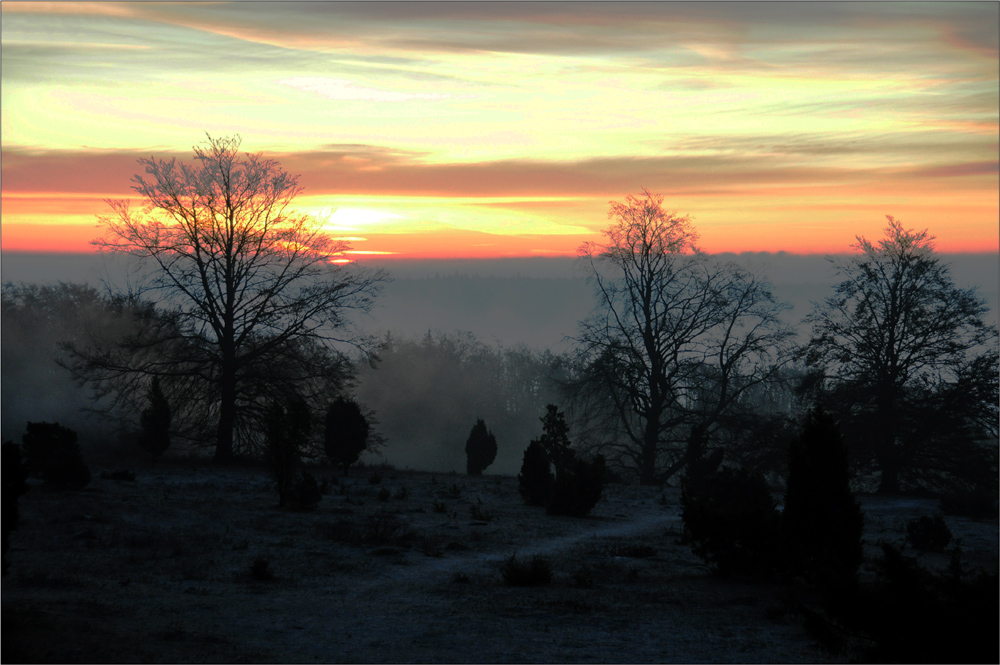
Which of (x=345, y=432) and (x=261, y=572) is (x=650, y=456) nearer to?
(x=345, y=432)

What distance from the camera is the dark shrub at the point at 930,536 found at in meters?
15.5

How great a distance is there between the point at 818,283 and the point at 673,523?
111 m

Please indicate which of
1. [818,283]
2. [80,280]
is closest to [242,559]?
[80,280]

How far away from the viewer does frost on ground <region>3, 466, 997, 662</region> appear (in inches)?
324

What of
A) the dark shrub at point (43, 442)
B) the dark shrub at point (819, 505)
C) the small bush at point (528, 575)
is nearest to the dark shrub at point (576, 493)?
the dark shrub at point (819, 505)

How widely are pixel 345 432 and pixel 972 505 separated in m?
18.5

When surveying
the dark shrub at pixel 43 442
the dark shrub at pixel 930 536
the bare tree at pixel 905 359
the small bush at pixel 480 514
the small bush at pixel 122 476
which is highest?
the bare tree at pixel 905 359

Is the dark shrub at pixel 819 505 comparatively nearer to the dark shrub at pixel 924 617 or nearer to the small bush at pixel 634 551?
the small bush at pixel 634 551

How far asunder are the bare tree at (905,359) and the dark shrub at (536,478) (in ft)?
40.2

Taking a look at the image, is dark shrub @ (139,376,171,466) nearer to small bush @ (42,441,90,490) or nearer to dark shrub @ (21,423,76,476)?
dark shrub @ (21,423,76,476)

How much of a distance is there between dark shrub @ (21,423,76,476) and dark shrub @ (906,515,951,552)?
1867 centimetres

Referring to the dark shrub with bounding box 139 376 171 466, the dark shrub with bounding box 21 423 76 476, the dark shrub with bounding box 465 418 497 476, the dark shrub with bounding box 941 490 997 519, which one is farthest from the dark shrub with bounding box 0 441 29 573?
the dark shrub with bounding box 465 418 497 476

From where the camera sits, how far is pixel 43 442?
1731 cm

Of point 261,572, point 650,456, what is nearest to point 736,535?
point 261,572
